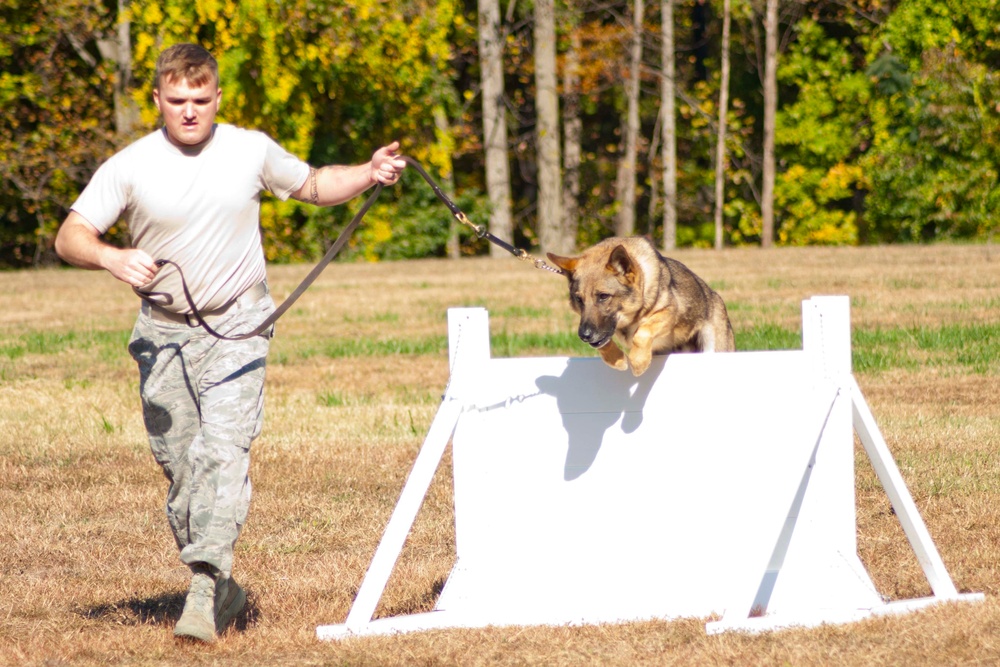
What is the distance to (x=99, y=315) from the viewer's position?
17.3 m

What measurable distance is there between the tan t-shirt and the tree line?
2284cm

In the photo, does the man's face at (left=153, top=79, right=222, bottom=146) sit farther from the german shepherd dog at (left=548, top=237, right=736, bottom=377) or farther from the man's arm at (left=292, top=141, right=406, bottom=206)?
the german shepherd dog at (left=548, top=237, right=736, bottom=377)

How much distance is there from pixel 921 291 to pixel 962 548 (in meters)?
11.0

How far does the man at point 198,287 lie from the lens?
4730 millimetres

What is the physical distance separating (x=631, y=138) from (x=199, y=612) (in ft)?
95.9

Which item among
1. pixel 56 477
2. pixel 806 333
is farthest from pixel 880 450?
pixel 56 477

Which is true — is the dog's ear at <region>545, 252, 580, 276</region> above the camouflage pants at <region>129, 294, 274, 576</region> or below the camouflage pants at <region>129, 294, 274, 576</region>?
above

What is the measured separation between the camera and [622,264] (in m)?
5.69

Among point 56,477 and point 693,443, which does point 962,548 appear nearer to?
point 693,443

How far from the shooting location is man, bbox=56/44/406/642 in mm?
4730

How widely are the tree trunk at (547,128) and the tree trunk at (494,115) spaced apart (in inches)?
36.4

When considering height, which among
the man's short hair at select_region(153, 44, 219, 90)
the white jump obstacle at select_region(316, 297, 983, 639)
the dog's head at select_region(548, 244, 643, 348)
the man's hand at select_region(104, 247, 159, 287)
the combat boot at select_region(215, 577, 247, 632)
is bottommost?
the combat boot at select_region(215, 577, 247, 632)

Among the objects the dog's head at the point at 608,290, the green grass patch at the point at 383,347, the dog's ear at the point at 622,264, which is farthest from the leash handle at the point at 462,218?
the green grass patch at the point at 383,347

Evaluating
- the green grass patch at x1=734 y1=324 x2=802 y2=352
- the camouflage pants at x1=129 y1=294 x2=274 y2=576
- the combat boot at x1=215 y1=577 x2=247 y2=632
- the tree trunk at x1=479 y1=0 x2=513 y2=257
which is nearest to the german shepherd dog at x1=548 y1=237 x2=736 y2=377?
the camouflage pants at x1=129 y1=294 x2=274 y2=576
